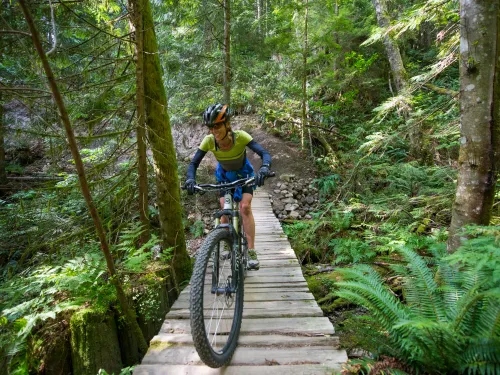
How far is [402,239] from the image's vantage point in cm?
484

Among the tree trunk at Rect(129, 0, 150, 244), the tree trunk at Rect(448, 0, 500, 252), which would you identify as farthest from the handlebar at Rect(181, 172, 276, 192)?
the tree trunk at Rect(448, 0, 500, 252)

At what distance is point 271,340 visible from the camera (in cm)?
262

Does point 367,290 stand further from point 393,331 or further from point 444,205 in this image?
point 444,205

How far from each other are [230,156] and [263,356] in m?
2.41

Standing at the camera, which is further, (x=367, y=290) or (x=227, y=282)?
(x=227, y=282)

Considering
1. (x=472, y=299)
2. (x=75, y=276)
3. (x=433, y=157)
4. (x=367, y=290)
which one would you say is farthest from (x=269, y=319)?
(x=433, y=157)

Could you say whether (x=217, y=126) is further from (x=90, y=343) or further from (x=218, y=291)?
(x=90, y=343)

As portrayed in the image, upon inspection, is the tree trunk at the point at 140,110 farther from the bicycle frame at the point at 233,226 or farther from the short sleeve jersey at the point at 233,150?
the bicycle frame at the point at 233,226

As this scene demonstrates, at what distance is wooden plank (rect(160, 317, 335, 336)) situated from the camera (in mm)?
2715

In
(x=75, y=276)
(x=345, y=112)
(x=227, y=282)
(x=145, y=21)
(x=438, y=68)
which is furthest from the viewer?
(x=345, y=112)

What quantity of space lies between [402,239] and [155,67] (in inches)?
191

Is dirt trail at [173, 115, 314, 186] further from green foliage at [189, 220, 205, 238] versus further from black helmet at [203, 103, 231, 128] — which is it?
black helmet at [203, 103, 231, 128]

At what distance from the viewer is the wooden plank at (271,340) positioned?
2.54 metres

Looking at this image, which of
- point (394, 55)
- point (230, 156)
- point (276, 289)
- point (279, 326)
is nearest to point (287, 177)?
point (394, 55)
